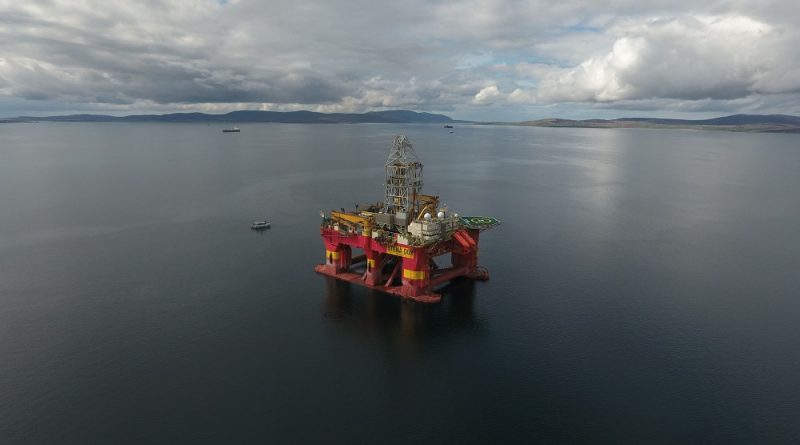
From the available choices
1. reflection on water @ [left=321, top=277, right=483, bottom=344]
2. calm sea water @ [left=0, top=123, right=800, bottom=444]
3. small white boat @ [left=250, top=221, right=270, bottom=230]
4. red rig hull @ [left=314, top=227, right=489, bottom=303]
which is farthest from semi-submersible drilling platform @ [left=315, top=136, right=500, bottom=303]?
small white boat @ [left=250, top=221, right=270, bottom=230]

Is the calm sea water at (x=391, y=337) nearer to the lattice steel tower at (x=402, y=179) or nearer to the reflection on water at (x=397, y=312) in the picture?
the reflection on water at (x=397, y=312)

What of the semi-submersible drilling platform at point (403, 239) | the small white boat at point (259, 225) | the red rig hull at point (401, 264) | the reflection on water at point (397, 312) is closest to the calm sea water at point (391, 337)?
the reflection on water at point (397, 312)

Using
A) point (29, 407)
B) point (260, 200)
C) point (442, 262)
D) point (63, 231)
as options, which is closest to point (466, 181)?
point (260, 200)

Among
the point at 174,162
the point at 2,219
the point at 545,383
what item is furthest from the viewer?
the point at 174,162

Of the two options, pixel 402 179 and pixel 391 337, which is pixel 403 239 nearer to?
pixel 402 179

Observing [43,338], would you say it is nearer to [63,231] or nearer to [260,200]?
[63,231]

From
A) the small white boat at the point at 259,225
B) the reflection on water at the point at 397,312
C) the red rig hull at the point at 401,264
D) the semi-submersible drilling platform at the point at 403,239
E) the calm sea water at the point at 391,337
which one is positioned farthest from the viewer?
the small white boat at the point at 259,225

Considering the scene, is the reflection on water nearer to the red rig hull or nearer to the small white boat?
the red rig hull
